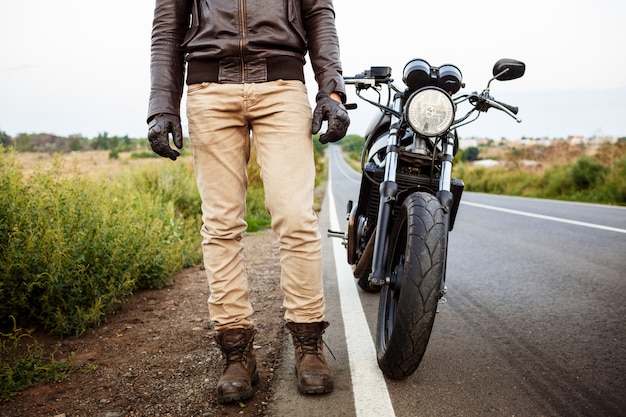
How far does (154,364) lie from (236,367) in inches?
22.2

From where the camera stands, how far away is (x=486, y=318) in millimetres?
3293

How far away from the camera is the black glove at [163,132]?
2312 mm

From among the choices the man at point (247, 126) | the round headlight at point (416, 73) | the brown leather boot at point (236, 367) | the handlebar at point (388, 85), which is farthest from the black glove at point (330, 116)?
the brown leather boot at point (236, 367)

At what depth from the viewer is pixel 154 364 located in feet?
8.58

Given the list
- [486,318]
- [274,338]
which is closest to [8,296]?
[274,338]

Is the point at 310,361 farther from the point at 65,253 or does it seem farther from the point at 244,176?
the point at 65,253

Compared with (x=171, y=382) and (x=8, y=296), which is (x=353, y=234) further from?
(x=8, y=296)

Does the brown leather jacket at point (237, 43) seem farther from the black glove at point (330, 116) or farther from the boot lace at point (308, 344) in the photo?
the boot lace at point (308, 344)

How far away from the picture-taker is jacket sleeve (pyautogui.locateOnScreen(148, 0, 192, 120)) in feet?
7.80

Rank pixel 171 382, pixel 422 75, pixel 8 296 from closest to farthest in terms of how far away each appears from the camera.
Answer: pixel 171 382 < pixel 422 75 < pixel 8 296

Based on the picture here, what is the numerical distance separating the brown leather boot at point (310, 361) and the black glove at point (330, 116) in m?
0.89

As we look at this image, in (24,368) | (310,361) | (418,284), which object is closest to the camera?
(418,284)

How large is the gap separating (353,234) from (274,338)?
789 mm

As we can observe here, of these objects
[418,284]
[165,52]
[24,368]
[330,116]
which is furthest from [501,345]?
[24,368]
